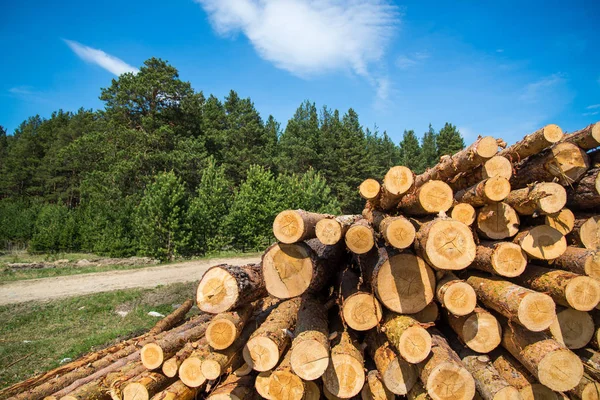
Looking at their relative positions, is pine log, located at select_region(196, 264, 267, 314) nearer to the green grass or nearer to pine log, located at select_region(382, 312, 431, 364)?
pine log, located at select_region(382, 312, 431, 364)

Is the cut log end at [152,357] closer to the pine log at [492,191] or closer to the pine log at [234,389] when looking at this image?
the pine log at [234,389]

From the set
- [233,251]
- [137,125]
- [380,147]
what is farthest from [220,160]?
[380,147]

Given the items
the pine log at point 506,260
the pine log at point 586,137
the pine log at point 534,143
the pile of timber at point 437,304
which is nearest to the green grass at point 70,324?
the pile of timber at point 437,304

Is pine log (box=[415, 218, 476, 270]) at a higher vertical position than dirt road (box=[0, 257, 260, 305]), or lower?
higher

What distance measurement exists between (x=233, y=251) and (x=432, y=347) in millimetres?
18400

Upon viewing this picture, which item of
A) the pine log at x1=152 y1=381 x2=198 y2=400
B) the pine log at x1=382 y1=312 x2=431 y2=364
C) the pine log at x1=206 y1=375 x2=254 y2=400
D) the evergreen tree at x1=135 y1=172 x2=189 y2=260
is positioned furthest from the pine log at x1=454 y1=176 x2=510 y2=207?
the evergreen tree at x1=135 y1=172 x2=189 y2=260

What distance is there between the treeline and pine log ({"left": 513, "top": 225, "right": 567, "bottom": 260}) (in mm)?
17577

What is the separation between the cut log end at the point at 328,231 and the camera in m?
3.35

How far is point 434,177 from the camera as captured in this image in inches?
186

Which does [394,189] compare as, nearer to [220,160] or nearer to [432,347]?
[432,347]

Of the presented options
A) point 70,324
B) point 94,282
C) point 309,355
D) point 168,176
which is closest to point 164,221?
point 168,176

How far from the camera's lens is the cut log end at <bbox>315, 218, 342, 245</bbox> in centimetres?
335

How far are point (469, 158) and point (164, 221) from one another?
17.4m

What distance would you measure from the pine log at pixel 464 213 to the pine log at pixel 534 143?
91 cm
